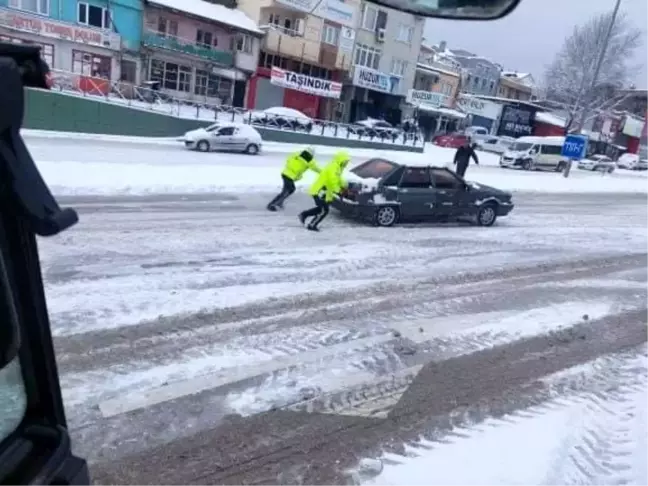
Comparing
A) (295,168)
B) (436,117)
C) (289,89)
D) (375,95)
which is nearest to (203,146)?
(295,168)

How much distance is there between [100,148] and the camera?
744 inches

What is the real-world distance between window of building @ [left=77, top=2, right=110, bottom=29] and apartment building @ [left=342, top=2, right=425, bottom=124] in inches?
755

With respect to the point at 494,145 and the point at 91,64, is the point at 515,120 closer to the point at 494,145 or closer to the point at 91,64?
the point at 494,145

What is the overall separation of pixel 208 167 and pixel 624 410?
579 inches

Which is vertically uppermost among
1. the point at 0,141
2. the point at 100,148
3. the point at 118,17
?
the point at 118,17

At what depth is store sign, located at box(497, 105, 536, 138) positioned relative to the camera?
54.8m

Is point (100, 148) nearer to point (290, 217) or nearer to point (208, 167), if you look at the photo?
point (208, 167)

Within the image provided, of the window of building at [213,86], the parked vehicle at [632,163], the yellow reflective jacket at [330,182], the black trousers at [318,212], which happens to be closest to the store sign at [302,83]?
the window of building at [213,86]

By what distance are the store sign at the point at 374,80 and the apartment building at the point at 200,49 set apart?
877cm

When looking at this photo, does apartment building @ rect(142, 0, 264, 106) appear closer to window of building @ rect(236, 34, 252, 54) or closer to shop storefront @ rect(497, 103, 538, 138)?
window of building @ rect(236, 34, 252, 54)

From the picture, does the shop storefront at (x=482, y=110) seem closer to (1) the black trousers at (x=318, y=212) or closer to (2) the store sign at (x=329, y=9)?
(2) the store sign at (x=329, y=9)

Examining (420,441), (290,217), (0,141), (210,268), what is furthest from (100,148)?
(0,141)

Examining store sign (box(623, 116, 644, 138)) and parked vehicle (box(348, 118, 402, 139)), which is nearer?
parked vehicle (box(348, 118, 402, 139))

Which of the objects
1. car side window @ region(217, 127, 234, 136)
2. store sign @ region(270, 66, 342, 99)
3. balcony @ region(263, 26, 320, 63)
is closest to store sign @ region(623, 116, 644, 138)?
balcony @ region(263, 26, 320, 63)
